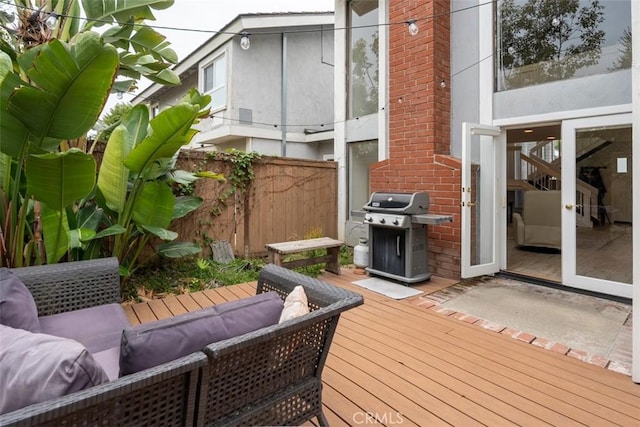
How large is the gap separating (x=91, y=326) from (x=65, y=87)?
1660mm

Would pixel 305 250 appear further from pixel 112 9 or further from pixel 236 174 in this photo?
pixel 112 9

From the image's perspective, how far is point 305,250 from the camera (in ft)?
16.0

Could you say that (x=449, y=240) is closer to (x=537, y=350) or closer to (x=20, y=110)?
(x=537, y=350)

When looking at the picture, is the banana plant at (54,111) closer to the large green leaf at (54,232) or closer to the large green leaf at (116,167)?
the large green leaf at (54,232)

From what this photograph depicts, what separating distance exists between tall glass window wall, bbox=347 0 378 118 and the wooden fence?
1413mm

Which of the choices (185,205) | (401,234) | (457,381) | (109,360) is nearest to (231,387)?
(109,360)

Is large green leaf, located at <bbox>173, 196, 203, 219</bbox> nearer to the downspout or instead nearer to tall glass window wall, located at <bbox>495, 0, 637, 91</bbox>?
tall glass window wall, located at <bbox>495, 0, 637, 91</bbox>

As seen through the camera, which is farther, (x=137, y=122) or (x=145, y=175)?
(x=137, y=122)

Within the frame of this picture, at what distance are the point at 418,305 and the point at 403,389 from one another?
5.94ft

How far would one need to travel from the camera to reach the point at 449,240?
520 centimetres

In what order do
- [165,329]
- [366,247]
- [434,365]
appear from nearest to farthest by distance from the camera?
1. [165,329]
2. [434,365]
3. [366,247]

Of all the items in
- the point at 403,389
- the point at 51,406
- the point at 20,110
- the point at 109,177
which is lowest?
the point at 403,389

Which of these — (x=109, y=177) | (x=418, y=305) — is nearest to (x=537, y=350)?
(x=418, y=305)
